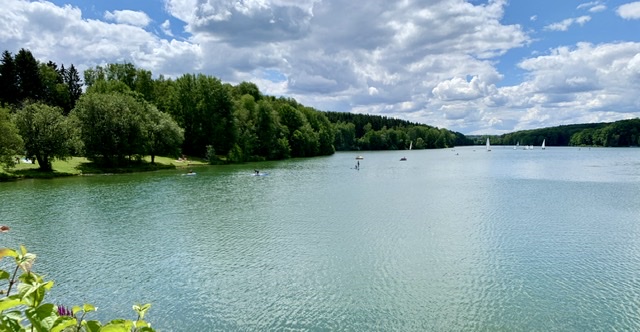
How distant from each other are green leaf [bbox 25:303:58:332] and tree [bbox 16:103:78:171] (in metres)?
60.6

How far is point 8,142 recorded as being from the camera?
159 ft

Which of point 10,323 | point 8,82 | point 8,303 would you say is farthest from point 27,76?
point 8,303

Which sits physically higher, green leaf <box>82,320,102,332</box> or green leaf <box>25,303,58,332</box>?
green leaf <box>25,303,58,332</box>

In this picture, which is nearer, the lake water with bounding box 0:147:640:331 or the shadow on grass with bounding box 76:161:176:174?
the lake water with bounding box 0:147:640:331

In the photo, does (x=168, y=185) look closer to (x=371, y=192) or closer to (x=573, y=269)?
(x=371, y=192)

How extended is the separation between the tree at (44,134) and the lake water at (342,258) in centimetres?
1707

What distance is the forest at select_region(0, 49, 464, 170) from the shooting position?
5488cm

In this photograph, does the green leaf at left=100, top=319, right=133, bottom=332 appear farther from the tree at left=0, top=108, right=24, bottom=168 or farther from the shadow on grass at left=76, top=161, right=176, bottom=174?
the shadow on grass at left=76, top=161, right=176, bottom=174

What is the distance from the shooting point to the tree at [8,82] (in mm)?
76375

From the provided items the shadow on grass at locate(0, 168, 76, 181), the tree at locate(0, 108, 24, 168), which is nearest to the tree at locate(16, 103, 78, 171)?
the shadow on grass at locate(0, 168, 76, 181)

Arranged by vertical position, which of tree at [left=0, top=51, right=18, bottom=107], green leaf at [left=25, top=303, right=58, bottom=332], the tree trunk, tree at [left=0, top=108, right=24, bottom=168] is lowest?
the tree trunk

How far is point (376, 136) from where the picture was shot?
634ft

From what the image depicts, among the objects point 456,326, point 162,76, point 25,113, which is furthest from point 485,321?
point 162,76

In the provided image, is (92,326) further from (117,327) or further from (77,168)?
(77,168)
